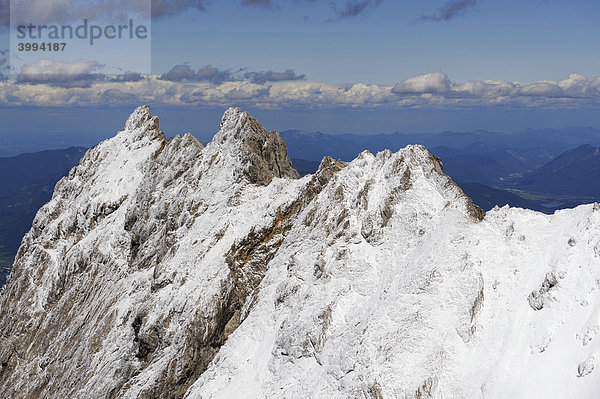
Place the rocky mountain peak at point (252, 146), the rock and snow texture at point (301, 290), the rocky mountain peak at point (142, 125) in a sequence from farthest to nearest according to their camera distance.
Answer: the rocky mountain peak at point (142, 125), the rocky mountain peak at point (252, 146), the rock and snow texture at point (301, 290)

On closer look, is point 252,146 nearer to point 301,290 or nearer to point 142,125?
point 301,290

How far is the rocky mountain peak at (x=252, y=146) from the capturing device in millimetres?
69500

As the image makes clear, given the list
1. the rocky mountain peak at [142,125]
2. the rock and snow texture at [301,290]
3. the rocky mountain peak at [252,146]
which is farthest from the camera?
the rocky mountain peak at [142,125]

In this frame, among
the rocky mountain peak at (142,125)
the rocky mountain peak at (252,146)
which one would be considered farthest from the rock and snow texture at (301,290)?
the rocky mountain peak at (142,125)

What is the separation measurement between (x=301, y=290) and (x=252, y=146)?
95.3ft

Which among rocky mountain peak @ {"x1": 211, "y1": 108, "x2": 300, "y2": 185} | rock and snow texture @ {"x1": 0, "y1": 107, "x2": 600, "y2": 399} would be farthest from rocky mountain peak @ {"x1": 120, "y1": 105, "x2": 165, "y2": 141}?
rocky mountain peak @ {"x1": 211, "y1": 108, "x2": 300, "y2": 185}

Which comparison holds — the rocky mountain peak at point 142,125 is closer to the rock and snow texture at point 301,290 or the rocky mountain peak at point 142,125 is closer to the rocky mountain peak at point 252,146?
the rock and snow texture at point 301,290

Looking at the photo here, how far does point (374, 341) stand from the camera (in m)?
40.1

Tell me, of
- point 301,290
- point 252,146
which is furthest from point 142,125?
point 301,290

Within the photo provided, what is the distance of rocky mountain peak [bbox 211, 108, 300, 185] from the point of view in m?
69.5

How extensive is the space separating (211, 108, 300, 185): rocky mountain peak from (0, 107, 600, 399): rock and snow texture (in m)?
0.33

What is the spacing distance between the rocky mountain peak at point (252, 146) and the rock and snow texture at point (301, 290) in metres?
0.33

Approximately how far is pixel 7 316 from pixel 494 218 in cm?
8926

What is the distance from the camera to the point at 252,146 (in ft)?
236
